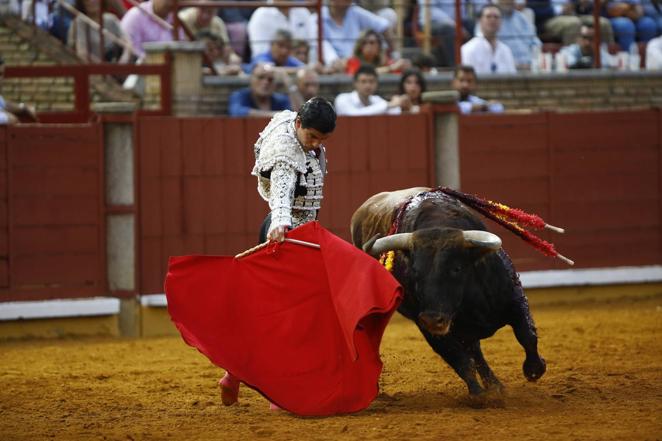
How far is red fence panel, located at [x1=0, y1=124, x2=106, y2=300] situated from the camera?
839 centimetres

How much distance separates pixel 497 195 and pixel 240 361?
171 inches

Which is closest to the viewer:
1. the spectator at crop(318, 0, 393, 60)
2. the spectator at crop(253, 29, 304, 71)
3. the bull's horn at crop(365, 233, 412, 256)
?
the bull's horn at crop(365, 233, 412, 256)

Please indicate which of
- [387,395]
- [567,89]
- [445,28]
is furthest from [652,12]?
[387,395]

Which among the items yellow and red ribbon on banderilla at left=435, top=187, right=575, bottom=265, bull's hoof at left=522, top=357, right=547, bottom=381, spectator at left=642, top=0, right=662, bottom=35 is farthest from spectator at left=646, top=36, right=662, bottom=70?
bull's hoof at left=522, top=357, right=547, bottom=381

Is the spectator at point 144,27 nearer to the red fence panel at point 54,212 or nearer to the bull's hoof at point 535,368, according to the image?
the red fence panel at point 54,212

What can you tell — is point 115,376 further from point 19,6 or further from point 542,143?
point 19,6

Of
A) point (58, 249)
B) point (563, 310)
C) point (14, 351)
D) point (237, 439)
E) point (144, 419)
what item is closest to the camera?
point (237, 439)

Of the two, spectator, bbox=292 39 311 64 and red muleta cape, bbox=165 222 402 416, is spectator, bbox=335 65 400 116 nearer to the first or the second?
spectator, bbox=292 39 311 64

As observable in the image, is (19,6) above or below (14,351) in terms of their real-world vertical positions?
above

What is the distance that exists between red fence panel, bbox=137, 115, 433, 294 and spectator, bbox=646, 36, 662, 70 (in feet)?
13.4

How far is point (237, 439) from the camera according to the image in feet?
15.5

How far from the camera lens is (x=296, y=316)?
17.3ft

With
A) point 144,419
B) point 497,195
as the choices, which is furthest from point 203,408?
point 497,195

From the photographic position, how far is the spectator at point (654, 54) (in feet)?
39.8
